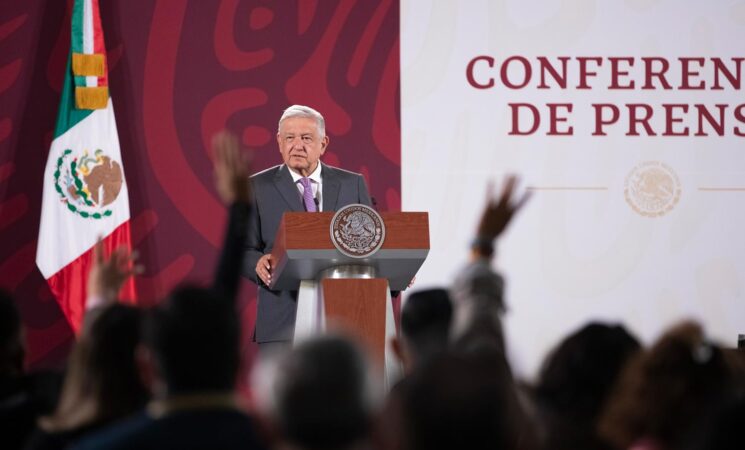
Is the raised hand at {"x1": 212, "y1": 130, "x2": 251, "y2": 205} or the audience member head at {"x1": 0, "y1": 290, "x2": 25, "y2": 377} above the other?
the raised hand at {"x1": 212, "y1": 130, "x2": 251, "y2": 205}

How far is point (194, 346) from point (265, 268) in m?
2.60

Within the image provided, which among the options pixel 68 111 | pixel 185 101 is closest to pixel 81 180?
pixel 68 111

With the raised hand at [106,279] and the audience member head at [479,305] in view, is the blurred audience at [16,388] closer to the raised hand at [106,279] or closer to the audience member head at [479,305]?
the raised hand at [106,279]

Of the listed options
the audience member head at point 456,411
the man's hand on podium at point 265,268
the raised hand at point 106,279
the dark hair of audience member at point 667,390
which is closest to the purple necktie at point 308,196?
the man's hand on podium at point 265,268

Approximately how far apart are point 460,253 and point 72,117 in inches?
103

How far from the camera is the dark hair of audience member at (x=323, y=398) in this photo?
1.46 metres

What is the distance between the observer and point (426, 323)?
9.19ft

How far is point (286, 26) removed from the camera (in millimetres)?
7281

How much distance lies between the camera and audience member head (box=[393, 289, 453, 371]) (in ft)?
9.11

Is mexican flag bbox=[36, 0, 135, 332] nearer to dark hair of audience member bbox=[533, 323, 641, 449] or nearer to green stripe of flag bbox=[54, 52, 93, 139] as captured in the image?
green stripe of flag bbox=[54, 52, 93, 139]

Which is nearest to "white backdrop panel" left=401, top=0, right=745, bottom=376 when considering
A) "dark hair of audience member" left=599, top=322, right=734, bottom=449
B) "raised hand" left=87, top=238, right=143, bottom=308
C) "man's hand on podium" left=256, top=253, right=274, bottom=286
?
"man's hand on podium" left=256, top=253, right=274, bottom=286

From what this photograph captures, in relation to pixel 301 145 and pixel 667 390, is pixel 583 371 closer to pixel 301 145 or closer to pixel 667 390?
pixel 667 390

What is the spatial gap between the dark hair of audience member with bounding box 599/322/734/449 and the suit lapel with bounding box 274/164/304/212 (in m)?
3.20

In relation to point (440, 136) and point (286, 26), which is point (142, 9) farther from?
point (440, 136)
